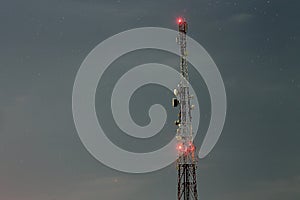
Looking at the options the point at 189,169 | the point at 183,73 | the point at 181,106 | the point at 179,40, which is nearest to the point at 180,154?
the point at 189,169

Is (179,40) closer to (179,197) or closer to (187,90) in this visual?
(187,90)

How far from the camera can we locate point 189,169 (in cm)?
10675

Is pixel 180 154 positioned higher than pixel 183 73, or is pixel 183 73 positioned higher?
pixel 183 73

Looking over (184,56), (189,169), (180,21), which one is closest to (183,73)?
(184,56)

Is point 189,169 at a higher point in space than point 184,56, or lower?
lower

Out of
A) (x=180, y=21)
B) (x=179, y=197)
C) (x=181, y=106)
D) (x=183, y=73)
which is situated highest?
(x=180, y=21)

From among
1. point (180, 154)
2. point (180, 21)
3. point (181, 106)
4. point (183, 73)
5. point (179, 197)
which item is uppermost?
point (180, 21)

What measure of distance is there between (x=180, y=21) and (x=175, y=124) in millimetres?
22036

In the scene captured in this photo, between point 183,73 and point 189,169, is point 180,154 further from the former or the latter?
point 183,73

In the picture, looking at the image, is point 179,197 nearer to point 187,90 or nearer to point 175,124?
point 175,124

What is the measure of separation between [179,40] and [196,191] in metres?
32.2

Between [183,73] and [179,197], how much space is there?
2649 centimetres

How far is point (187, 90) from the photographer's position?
107 metres

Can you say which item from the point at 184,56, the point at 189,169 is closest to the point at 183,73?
the point at 184,56
